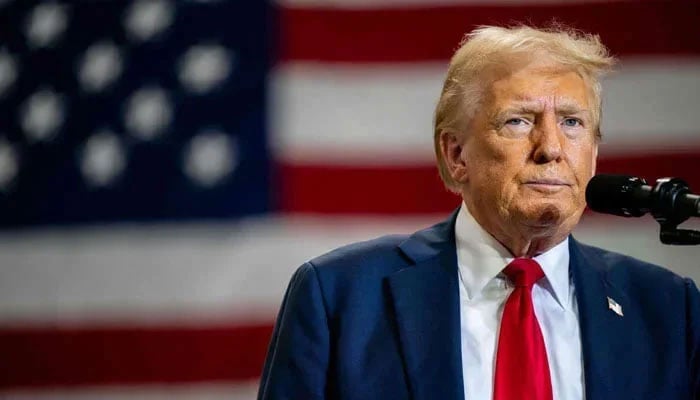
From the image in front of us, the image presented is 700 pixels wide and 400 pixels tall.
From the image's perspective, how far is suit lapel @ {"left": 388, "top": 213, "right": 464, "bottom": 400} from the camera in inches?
73.1

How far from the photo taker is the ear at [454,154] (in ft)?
6.91

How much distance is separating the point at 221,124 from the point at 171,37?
30cm

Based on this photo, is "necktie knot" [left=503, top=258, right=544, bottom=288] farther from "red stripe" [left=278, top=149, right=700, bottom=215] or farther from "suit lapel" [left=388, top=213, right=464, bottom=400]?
"red stripe" [left=278, top=149, right=700, bottom=215]

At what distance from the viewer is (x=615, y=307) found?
200cm

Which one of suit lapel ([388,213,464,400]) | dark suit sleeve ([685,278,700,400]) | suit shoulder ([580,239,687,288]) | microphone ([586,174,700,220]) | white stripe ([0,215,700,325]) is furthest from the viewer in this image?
white stripe ([0,215,700,325])

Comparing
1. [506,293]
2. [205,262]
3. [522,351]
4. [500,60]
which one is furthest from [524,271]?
[205,262]

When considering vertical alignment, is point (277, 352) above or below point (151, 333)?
above

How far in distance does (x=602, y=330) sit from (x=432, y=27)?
1626mm

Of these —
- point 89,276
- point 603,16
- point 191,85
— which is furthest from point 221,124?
point 603,16

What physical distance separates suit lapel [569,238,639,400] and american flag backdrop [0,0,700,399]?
1307mm

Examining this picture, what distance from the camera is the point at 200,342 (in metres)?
3.33

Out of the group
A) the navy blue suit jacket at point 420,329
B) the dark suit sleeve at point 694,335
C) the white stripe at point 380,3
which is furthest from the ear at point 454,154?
the white stripe at point 380,3

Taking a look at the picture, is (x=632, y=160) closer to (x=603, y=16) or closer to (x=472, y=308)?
(x=603, y=16)

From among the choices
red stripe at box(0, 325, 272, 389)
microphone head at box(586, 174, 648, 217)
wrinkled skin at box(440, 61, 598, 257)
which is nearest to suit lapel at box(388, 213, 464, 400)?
wrinkled skin at box(440, 61, 598, 257)
